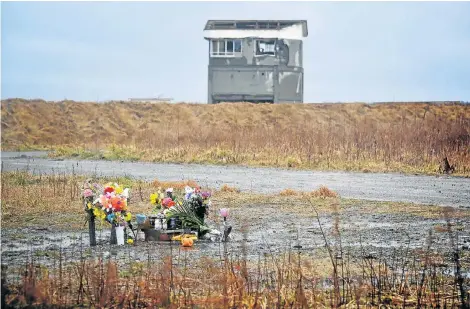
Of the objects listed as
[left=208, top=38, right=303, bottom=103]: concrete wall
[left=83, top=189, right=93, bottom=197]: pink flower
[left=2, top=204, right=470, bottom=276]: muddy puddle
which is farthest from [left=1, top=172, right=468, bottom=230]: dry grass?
[left=208, top=38, right=303, bottom=103]: concrete wall

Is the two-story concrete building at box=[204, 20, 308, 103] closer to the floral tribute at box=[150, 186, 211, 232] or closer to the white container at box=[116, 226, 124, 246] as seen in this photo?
the floral tribute at box=[150, 186, 211, 232]

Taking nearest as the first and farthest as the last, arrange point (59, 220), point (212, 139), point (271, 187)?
1. point (59, 220)
2. point (271, 187)
3. point (212, 139)

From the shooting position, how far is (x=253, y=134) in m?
31.8

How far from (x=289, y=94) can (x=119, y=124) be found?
42.5 ft

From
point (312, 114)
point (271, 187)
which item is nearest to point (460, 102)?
point (312, 114)

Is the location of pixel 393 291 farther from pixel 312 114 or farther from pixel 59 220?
pixel 312 114

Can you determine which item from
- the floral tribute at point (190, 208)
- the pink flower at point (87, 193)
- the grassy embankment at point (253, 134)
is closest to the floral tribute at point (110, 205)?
the pink flower at point (87, 193)

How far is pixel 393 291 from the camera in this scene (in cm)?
685

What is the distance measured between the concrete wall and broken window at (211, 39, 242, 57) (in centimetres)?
30

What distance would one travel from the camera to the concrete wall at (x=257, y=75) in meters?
49.6

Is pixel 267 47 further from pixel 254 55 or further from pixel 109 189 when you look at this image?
pixel 109 189

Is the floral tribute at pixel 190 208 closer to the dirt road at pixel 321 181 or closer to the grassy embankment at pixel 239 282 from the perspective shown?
the grassy embankment at pixel 239 282

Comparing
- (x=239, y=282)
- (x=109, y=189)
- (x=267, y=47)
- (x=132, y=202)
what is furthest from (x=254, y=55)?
(x=239, y=282)

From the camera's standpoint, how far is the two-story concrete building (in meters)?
49.6
